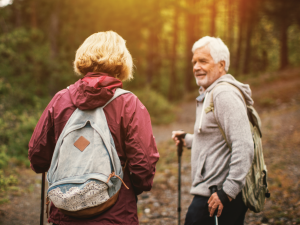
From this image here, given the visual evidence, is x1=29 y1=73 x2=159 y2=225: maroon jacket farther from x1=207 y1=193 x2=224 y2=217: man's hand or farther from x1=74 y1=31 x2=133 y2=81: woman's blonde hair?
x1=207 y1=193 x2=224 y2=217: man's hand

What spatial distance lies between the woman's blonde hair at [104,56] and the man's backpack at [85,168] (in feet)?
1.17

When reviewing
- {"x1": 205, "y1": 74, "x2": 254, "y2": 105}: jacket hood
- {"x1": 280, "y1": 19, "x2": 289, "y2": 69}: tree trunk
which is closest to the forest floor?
{"x1": 205, "y1": 74, "x2": 254, "y2": 105}: jacket hood

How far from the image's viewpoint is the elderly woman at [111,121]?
1778mm

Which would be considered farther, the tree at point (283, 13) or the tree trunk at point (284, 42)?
A: the tree trunk at point (284, 42)

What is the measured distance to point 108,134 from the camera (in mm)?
1763

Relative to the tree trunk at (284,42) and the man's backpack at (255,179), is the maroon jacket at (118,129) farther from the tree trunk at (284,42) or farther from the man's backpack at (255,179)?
the tree trunk at (284,42)

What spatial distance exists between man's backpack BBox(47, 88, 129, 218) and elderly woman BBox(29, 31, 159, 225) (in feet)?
0.26

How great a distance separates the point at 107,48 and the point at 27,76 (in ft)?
36.1

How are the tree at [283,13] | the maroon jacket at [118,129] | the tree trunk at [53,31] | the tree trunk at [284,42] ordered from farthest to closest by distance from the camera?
the tree trunk at [284,42] → the tree at [283,13] → the tree trunk at [53,31] → the maroon jacket at [118,129]

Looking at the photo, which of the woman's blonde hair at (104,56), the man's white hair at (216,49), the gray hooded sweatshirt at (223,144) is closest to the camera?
the woman's blonde hair at (104,56)

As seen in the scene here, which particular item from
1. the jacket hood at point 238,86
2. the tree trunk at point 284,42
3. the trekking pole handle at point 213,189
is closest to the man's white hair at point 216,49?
the jacket hood at point 238,86

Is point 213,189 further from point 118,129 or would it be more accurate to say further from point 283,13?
point 283,13

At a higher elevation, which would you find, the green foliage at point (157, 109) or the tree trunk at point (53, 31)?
the tree trunk at point (53, 31)

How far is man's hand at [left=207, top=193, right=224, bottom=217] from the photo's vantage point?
206cm
